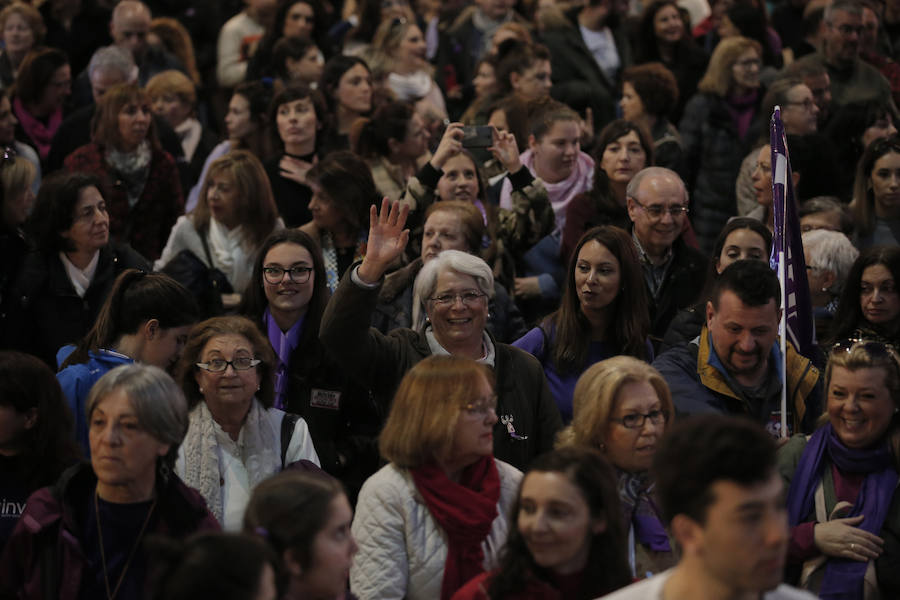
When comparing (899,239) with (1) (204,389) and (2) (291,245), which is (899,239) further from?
(1) (204,389)

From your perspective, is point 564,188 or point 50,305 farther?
point 564,188

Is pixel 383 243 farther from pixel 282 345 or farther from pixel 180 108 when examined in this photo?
pixel 180 108

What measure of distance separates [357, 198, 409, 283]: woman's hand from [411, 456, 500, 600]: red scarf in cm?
98

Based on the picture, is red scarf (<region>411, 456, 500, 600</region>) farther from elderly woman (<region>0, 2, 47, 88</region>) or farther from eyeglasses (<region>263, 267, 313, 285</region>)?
elderly woman (<region>0, 2, 47, 88</region>)

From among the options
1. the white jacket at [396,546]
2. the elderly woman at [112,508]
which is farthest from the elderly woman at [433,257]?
the elderly woman at [112,508]

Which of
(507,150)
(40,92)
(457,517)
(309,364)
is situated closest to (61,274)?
(309,364)

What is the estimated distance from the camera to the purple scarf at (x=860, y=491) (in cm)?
502

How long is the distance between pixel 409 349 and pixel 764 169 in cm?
311

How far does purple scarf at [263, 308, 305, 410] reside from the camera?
597 centimetres

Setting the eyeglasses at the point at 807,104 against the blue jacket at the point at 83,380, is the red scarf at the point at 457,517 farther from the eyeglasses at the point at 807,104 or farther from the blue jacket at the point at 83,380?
the eyeglasses at the point at 807,104

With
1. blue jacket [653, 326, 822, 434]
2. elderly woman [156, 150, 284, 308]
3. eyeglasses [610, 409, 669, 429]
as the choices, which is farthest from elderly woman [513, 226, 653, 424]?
elderly woman [156, 150, 284, 308]

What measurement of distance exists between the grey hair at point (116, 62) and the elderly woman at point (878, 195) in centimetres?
506

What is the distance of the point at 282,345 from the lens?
6070 millimetres

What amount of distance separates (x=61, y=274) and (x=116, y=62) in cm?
344
